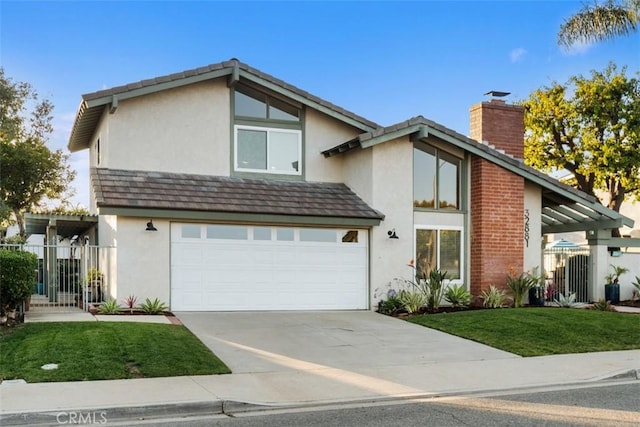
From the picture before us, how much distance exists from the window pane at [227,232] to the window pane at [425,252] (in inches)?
196

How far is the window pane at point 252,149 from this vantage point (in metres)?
17.8

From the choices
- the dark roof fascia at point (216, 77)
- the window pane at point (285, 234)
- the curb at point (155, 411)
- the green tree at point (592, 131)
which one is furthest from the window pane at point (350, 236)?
the green tree at point (592, 131)

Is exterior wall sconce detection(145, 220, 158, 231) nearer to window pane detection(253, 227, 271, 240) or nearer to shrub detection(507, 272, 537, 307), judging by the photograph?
window pane detection(253, 227, 271, 240)

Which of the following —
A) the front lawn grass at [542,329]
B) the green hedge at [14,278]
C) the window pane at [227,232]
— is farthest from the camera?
the window pane at [227,232]

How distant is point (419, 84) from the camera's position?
20.0 metres

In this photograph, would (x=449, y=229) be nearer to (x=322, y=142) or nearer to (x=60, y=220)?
(x=322, y=142)

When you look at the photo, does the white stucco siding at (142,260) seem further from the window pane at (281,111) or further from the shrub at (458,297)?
the shrub at (458,297)

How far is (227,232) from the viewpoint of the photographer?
16.1m

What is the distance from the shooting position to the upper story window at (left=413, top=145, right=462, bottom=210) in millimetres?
17938

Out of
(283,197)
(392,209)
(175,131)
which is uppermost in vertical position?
(175,131)

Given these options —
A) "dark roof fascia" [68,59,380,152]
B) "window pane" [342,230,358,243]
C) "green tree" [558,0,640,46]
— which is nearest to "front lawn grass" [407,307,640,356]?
"window pane" [342,230,358,243]

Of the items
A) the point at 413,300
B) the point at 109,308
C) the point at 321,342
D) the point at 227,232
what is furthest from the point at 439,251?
the point at 109,308

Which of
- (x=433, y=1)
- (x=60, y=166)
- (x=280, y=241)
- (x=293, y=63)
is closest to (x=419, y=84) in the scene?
(x=433, y=1)

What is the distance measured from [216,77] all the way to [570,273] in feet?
42.1
